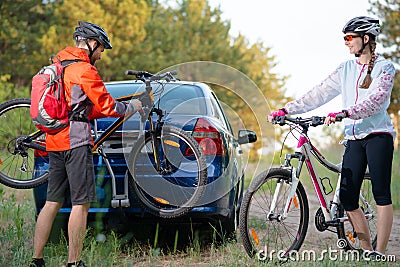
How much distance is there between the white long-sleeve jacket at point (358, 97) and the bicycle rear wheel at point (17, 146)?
2327mm

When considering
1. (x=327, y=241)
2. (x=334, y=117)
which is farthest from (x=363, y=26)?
(x=327, y=241)

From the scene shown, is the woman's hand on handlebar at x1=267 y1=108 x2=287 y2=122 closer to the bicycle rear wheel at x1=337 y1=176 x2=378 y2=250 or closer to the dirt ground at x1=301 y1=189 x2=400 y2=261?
the bicycle rear wheel at x1=337 y1=176 x2=378 y2=250

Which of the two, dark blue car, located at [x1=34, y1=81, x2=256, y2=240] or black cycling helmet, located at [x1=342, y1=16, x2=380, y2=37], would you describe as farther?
dark blue car, located at [x1=34, y1=81, x2=256, y2=240]

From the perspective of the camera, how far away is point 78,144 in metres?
4.45

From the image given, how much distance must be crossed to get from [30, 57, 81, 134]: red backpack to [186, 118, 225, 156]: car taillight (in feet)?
3.80

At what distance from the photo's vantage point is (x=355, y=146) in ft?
16.4

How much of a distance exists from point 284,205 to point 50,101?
203cm

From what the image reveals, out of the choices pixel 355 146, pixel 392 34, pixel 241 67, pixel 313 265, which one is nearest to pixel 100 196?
pixel 313 265

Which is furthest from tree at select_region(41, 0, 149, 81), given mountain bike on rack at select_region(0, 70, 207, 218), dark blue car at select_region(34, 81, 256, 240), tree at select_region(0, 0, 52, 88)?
mountain bike on rack at select_region(0, 70, 207, 218)

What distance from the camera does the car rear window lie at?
18.0 ft

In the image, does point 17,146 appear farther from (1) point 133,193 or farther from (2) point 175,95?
(2) point 175,95

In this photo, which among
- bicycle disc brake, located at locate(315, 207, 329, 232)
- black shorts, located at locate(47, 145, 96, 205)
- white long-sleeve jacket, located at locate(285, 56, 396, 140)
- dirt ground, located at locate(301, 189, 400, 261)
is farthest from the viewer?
dirt ground, located at locate(301, 189, 400, 261)

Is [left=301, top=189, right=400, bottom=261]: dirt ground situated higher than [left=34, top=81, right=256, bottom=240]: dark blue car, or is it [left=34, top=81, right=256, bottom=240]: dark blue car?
[left=34, top=81, right=256, bottom=240]: dark blue car

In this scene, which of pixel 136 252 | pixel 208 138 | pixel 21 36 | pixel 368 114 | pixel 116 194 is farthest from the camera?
pixel 21 36
